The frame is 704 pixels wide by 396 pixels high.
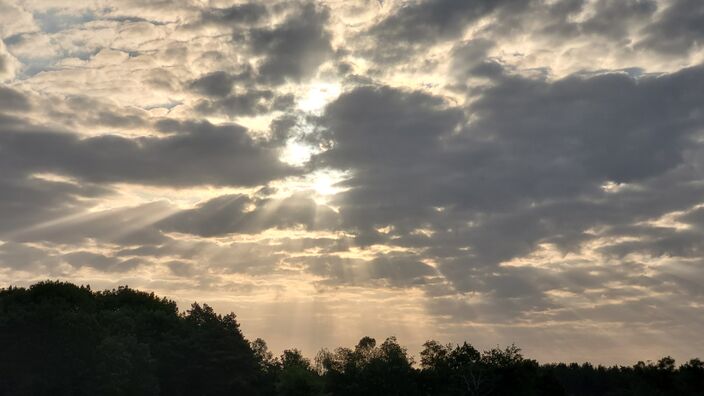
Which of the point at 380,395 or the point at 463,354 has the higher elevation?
the point at 463,354

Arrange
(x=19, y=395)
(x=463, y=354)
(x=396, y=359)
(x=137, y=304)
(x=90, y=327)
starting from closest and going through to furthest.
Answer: (x=19, y=395)
(x=90, y=327)
(x=396, y=359)
(x=463, y=354)
(x=137, y=304)

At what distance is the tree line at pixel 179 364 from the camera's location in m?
127

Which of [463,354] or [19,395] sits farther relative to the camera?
[463,354]

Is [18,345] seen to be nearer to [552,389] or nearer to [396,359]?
[396,359]

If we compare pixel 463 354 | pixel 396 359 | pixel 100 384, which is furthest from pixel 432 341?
pixel 100 384

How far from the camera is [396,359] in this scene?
142875 millimetres

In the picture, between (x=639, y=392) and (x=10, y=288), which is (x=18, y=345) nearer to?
(x=10, y=288)

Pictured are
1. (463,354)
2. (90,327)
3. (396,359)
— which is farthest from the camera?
(463,354)

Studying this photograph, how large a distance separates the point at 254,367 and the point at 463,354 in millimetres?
41483

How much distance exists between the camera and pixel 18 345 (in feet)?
420

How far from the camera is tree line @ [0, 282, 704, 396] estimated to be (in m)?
127

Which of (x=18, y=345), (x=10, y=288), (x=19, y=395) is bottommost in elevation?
(x=19, y=395)

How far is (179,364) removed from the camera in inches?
5699

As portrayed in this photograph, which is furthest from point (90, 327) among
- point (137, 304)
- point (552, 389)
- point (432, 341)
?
point (552, 389)
